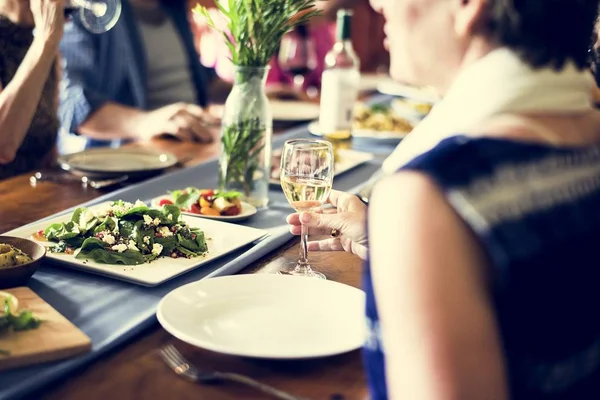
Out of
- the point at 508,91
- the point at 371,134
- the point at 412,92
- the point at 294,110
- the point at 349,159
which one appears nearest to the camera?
the point at 508,91

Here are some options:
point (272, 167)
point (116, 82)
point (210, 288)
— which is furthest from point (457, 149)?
point (116, 82)

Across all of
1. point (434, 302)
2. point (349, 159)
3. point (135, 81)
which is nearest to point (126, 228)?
point (434, 302)

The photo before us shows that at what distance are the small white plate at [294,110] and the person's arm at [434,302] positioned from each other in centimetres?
200

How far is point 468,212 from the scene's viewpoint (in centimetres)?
64

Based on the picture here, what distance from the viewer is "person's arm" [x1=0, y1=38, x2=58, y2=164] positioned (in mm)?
1782

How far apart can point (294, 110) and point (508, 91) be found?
2124 millimetres

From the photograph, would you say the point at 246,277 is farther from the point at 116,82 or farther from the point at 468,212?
the point at 116,82

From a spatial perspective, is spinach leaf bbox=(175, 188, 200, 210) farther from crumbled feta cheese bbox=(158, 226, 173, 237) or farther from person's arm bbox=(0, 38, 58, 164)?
person's arm bbox=(0, 38, 58, 164)

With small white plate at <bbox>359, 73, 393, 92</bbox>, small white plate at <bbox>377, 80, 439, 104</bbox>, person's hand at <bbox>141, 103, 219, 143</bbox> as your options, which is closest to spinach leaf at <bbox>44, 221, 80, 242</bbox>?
person's hand at <bbox>141, 103, 219, 143</bbox>

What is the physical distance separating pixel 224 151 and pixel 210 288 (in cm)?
61

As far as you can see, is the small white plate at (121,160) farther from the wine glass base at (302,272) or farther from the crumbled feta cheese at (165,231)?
the wine glass base at (302,272)

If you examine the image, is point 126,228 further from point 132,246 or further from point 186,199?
point 186,199

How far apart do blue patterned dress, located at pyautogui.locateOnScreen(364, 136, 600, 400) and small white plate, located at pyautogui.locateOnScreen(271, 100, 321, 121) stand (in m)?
1.96

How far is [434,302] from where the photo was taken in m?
0.63
